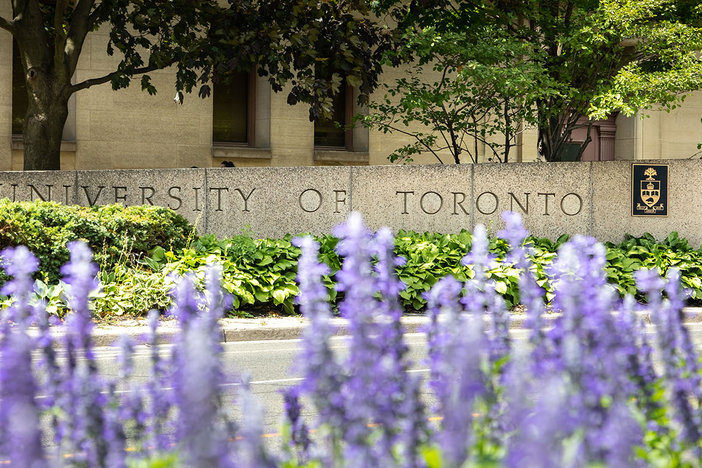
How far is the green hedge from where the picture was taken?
36.0 ft

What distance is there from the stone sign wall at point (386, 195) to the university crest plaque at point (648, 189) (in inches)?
2.0

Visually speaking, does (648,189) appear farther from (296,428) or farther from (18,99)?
(18,99)

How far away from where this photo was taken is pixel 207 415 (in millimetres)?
1746

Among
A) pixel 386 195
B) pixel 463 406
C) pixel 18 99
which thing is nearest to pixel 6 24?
pixel 18 99

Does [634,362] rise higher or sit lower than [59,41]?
lower

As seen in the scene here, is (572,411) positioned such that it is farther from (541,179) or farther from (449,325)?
(541,179)

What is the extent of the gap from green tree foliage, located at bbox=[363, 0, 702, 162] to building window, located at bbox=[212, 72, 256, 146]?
17.0 feet

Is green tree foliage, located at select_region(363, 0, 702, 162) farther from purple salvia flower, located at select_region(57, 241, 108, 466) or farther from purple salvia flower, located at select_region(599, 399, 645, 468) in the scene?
purple salvia flower, located at select_region(599, 399, 645, 468)

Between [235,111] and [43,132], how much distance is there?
25.2ft

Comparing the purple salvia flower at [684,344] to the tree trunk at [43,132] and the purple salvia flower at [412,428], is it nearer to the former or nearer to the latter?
the purple salvia flower at [412,428]

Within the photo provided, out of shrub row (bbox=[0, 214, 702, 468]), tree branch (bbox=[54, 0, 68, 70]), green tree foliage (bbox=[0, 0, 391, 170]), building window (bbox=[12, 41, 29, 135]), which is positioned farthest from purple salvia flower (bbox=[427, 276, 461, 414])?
building window (bbox=[12, 41, 29, 135])

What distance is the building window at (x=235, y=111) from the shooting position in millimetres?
22531

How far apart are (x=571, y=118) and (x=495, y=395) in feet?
55.7

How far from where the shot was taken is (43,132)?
15703mm
